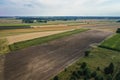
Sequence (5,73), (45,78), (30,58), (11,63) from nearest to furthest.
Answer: (45,78) < (5,73) < (11,63) < (30,58)

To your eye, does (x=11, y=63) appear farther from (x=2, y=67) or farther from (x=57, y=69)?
(x=57, y=69)

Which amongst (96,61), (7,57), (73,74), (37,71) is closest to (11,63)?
(7,57)

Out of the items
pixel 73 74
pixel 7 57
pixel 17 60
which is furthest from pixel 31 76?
pixel 7 57

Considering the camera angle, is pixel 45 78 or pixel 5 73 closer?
pixel 45 78

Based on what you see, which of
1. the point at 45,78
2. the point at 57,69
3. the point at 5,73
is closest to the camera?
the point at 45,78

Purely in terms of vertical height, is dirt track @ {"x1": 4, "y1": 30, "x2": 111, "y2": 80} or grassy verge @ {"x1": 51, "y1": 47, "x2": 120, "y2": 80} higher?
grassy verge @ {"x1": 51, "y1": 47, "x2": 120, "y2": 80}

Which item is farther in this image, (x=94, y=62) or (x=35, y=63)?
(x=94, y=62)

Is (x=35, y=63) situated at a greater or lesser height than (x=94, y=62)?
lesser

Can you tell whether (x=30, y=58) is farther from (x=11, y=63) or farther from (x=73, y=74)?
(x=73, y=74)

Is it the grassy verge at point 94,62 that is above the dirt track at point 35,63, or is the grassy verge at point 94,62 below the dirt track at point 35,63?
above
